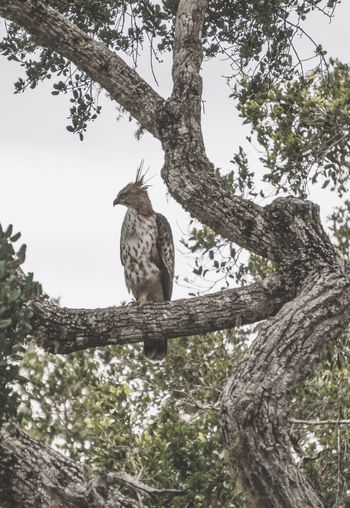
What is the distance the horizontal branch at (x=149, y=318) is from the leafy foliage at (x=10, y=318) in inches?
33.3

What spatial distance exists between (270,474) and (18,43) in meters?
3.80

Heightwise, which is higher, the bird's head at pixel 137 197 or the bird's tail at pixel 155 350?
the bird's head at pixel 137 197

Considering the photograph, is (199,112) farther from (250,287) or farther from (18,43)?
(18,43)

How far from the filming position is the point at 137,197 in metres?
7.45

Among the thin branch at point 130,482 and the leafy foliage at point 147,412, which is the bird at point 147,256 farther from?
the thin branch at point 130,482

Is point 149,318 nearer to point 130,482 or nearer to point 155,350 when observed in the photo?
point 130,482

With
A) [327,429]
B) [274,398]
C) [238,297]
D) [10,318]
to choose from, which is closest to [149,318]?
[238,297]

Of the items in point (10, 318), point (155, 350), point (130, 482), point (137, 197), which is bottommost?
point (130, 482)

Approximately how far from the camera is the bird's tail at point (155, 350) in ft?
21.2

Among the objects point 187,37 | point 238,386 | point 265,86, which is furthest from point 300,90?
point 238,386

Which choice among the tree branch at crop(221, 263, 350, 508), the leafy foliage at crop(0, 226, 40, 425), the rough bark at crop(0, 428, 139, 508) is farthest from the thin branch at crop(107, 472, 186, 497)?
the leafy foliage at crop(0, 226, 40, 425)

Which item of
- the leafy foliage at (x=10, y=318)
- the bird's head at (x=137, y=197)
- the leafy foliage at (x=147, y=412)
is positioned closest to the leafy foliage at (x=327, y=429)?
the leafy foliage at (x=147, y=412)

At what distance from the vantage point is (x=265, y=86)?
21.6ft

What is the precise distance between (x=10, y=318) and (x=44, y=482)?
0.81m
